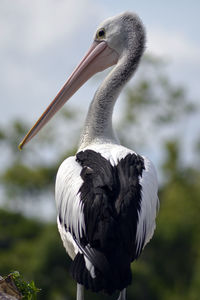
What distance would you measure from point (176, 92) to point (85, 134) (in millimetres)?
29630

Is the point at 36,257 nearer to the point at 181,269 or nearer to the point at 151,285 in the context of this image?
the point at 151,285

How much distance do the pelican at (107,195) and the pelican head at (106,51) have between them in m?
0.01

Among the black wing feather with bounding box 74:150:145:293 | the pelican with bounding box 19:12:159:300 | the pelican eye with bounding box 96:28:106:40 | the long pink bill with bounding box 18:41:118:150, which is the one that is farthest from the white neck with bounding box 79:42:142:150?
the black wing feather with bounding box 74:150:145:293

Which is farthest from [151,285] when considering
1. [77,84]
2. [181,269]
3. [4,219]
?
[77,84]

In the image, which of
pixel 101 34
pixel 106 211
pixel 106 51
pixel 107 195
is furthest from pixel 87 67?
pixel 106 211

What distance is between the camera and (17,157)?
3528 centimetres

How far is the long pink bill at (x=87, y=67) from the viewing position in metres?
7.20

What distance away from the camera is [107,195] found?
5215 mm

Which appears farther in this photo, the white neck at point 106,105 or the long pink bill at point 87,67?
the long pink bill at point 87,67

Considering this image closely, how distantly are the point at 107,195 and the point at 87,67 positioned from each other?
249cm

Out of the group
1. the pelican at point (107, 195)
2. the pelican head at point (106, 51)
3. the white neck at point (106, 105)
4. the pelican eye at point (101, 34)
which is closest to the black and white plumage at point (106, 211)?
the pelican at point (107, 195)

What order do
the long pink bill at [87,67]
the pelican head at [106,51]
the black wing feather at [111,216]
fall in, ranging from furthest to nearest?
the long pink bill at [87,67]
the pelican head at [106,51]
the black wing feather at [111,216]

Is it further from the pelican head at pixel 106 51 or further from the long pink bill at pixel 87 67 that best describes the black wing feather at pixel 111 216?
the long pink bill at pixel 87 67

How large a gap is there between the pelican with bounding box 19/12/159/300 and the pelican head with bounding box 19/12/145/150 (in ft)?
0.04
